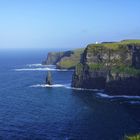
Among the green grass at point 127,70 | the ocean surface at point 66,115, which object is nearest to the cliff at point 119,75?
the green grass at point 127,70

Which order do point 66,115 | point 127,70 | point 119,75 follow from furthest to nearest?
1. point 127,70
2. point 119,75
3. point 66,115

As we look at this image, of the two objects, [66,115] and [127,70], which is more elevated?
[127,70]

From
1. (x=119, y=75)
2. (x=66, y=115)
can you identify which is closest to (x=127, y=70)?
(x=119, y=75)

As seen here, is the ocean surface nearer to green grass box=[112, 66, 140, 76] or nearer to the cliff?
the cliff

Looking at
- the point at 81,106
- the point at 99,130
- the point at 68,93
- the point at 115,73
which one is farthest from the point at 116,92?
the point at 99,130

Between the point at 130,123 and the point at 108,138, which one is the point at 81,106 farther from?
the point at 108,138

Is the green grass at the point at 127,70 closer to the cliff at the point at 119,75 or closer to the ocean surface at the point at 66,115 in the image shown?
the cliff at the point at 119,75

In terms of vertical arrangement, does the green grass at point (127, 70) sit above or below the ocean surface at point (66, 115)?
above

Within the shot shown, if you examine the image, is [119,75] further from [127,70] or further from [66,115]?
[66,115]

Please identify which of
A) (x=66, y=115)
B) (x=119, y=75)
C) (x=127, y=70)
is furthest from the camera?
(x=127, y=70)
